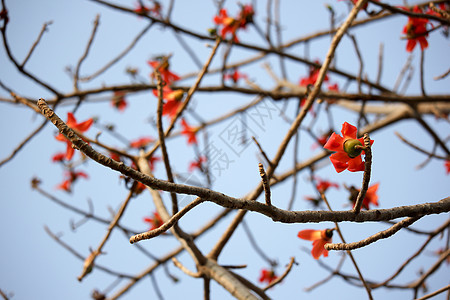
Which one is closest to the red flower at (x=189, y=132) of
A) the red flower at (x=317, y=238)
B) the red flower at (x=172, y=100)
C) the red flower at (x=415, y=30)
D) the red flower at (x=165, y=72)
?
the red flower at (x=165, y=72)

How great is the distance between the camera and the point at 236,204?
22.8 inches

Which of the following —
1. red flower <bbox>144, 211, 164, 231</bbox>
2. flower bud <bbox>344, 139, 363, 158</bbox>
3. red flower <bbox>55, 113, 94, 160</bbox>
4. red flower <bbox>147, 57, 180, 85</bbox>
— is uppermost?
red flower <bbox>147, 57, 180, 85</bbox>

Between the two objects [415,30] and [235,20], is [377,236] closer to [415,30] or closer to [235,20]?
[415,30]

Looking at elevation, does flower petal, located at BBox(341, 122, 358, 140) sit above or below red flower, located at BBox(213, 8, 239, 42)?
below

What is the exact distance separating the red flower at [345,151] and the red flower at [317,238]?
36cm

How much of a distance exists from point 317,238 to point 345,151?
1.34ft

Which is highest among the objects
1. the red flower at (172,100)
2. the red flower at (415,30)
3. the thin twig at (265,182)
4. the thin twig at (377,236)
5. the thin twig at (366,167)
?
the red flower at (415,30)

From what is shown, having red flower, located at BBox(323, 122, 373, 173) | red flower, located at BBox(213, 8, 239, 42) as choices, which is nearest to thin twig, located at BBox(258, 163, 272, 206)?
red flower, located at BBox(323, 122, 373, 173)

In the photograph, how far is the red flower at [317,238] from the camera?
3.56ft

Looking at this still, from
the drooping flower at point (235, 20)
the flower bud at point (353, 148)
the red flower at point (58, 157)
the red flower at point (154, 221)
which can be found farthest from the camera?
the red flower at point (58, 157)

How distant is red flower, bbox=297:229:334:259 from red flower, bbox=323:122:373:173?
36cm

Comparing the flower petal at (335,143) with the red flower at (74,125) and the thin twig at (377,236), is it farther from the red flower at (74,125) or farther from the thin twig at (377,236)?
the red flower at (74,125)

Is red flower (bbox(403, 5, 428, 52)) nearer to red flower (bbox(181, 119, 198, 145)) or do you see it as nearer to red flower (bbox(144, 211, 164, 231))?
red flower (bbox(181, 119, 198, 145))

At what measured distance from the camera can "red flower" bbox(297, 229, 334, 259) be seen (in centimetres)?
109
